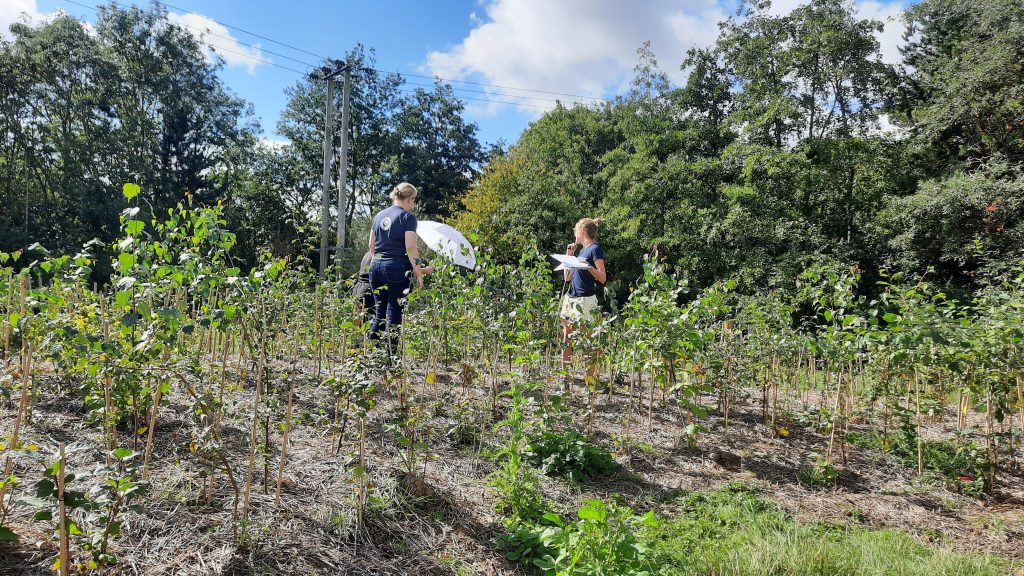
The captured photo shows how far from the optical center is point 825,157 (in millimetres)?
14453

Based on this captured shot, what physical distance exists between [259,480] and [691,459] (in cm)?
272

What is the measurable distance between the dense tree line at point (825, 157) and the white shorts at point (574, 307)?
27.5 feet

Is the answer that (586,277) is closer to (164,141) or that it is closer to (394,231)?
(394,231)

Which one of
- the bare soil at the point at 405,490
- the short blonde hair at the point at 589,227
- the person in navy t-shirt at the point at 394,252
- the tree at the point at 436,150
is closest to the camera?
the bare soil at the point at 405,490

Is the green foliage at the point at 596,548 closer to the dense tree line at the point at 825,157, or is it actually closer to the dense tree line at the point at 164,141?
the dense tree line at the point at 825,157

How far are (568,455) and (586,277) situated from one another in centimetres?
209

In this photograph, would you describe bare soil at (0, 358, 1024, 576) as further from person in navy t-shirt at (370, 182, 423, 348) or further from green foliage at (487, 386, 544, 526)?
person in navy t-shirt at (370, 182, 423, 348)

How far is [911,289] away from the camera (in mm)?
3586

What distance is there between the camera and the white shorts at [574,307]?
4.59 m

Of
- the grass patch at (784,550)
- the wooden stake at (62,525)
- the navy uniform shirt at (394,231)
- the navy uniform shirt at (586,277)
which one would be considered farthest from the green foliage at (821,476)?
the wooden stake at (62,525)

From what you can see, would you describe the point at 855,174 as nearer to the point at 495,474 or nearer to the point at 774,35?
the point at 774,35

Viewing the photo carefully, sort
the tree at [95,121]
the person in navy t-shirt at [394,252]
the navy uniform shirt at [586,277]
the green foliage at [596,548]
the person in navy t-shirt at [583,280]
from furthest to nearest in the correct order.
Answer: the tree at [95,121] < the navy uniform shirt at [586,277] < the person in navy t-shirt at [583,280] < the person in navy t-shirt at [394,252] < the green foliage at [596,548]

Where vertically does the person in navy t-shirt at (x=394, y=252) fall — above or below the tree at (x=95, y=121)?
below

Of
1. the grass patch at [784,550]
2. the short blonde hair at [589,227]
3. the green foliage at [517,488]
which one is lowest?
the grass patch at [784,550]
